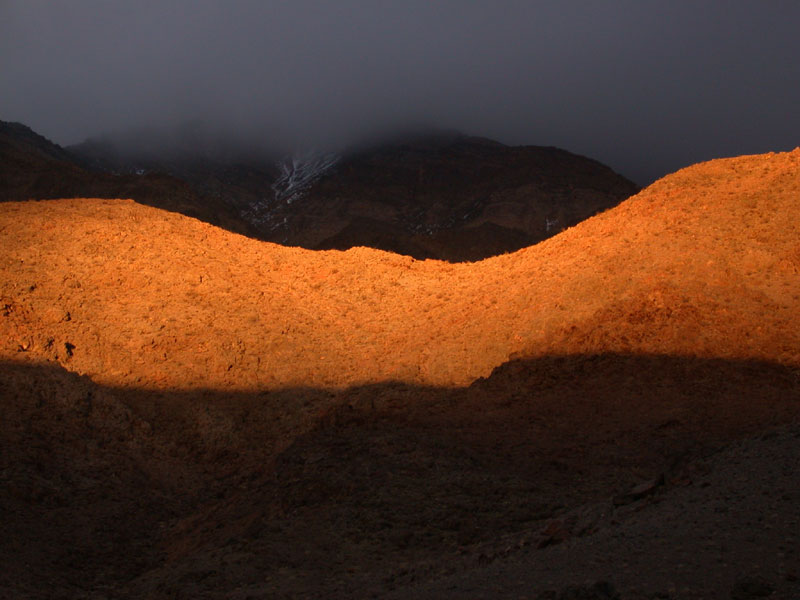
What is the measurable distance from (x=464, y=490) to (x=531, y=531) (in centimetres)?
143

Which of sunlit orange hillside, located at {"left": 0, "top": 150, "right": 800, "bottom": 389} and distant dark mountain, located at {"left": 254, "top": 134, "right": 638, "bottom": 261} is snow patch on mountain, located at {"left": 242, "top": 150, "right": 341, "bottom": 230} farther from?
sunlit orange hillside, located at {"left": 0, "top": 150, "right": 800, "bottom": 389}

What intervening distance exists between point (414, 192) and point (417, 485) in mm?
66116

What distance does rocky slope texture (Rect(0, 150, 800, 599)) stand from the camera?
20.4 feet

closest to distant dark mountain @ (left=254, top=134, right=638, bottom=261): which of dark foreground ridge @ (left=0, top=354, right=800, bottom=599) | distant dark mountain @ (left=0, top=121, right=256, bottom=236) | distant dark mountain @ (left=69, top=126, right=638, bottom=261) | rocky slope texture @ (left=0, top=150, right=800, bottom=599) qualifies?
Result: distant dark mountain @ (left=69, top=126, right=638, bottom=261)

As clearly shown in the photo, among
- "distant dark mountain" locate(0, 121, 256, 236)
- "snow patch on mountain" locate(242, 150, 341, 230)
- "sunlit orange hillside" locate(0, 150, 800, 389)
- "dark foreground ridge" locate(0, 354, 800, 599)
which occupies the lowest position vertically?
"dark foreground ridge" locate(0, 354, 800, 599)

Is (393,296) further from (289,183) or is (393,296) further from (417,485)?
(289,183)

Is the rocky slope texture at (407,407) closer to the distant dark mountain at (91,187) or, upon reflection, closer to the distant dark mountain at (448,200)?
the distant dark mountain at (91,187)

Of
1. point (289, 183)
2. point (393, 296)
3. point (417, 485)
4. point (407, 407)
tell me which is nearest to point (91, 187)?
point (393, 296)

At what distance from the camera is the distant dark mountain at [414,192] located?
50.2 metres

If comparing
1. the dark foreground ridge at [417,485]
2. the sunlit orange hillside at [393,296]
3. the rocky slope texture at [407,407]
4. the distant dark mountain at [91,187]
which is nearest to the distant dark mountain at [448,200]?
the distant dark mountain at [91,187]

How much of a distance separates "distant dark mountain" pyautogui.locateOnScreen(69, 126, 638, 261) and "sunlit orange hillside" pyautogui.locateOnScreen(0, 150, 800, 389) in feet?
84.6

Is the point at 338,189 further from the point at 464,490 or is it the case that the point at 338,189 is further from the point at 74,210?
the point at 464,490

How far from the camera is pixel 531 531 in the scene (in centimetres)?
673

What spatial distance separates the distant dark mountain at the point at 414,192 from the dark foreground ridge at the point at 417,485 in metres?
31.0
